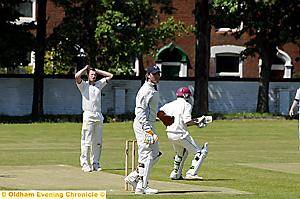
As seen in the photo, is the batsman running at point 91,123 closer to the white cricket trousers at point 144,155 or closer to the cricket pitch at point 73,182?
the cricket pitch at point 73,182

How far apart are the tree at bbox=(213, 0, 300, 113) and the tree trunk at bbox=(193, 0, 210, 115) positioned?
101 cm

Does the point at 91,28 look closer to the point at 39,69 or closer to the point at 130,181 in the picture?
the point at 39,69

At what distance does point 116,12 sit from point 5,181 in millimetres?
29852

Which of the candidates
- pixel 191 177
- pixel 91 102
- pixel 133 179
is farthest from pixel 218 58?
pixel 133 179

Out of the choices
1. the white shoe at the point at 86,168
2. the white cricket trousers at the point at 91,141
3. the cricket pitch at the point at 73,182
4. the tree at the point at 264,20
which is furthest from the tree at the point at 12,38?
the white shoe at the point at 86,168

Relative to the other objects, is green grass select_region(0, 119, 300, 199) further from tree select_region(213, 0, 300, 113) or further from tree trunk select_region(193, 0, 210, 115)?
tree select_region(213, 0, 300, 113)

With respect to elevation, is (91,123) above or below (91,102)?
below

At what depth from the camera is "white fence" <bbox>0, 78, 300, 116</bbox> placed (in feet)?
158

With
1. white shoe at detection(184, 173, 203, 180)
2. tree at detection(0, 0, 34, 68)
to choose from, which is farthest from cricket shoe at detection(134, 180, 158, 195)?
tree at detection(0, 0, 34, 68)

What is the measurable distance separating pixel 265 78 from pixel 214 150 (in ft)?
84.7

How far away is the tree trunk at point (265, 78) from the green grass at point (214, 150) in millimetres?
8377

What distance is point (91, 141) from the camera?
20141mm

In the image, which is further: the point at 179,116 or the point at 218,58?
the point at 218,58

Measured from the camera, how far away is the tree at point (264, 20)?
49250 mm
